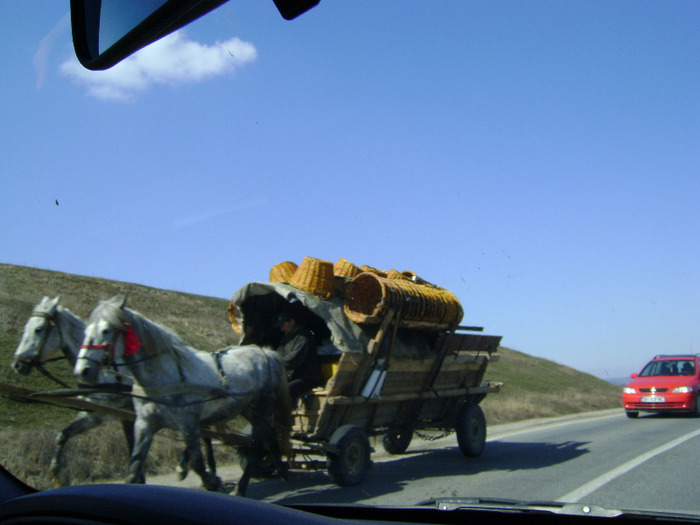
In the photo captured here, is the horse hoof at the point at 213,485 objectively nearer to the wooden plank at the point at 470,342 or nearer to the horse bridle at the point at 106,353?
the horse bridle at the point at 106,353

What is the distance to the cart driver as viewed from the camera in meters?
8.59

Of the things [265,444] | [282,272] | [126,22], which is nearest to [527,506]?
[126,22]

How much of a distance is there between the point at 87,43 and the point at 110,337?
15.5ft

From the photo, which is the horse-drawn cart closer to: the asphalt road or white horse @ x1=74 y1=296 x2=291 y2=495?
the asphalt road

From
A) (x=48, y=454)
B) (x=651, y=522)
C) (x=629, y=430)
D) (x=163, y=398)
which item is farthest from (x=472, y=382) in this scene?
(x=651, y=522)

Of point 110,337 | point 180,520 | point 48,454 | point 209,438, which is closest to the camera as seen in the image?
point 180,520

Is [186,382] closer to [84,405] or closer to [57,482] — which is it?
[84,405]

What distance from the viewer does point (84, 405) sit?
21.8 feet

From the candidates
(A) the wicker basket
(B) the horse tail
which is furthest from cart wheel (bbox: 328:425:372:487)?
(A) the wicker basket

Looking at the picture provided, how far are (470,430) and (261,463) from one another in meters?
3.67

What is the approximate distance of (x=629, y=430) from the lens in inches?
505

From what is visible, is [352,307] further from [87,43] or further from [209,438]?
[87,43]

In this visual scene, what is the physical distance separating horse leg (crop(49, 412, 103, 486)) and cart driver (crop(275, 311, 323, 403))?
2342 millimetres

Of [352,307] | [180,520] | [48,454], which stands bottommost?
[48,454]
